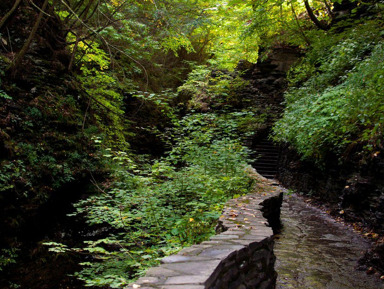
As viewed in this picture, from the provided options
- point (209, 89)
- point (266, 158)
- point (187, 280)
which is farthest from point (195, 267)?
point (209, 89)

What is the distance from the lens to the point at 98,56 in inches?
338

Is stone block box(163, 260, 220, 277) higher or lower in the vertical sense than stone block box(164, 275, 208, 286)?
lower

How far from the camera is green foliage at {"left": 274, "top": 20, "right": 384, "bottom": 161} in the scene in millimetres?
4988

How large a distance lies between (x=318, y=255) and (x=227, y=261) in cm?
276

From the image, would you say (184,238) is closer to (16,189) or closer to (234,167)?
(234,167)

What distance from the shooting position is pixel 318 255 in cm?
411

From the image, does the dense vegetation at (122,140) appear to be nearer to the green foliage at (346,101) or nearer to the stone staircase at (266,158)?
the green foliage at (346,101)

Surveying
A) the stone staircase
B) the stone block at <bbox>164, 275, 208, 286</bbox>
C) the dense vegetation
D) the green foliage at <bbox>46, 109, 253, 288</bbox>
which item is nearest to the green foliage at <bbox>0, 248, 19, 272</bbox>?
the dense vegetation

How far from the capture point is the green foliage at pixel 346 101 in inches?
196

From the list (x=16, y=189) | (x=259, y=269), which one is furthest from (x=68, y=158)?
(x=259, y=269)

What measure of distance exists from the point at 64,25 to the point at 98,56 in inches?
78.1

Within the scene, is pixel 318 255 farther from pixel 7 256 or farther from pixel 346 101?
pixel 7 256

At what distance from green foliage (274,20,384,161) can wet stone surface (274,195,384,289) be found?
1.64 metres

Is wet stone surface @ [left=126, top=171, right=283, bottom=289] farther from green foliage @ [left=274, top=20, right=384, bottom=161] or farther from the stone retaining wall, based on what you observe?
green foliage @ [left=274, top=20, right=384, bottom=161]
